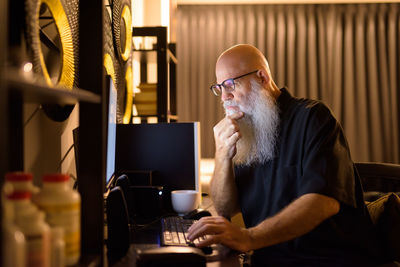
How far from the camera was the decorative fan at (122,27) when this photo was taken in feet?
6.60

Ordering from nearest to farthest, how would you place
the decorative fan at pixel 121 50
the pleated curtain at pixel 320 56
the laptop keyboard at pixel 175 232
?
1. the laptop keyboard at pixel 175 232
2. the decorative fan at pixel 121 50
3. the pleated curtain at pixel 320 56

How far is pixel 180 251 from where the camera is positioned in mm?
906

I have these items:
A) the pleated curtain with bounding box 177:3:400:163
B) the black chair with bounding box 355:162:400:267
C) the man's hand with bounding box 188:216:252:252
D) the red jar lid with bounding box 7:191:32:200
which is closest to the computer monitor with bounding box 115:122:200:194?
the man's hand with bounding box 188:216:252:252

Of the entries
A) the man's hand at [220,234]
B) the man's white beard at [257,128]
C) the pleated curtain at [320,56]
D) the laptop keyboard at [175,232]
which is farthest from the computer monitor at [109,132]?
the pleated curtain at [320,56]

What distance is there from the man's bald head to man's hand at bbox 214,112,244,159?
178mm

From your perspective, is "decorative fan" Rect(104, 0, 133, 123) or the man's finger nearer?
the man's finger

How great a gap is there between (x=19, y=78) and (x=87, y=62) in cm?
41

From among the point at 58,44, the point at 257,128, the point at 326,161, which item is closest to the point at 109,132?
the point at 58,44

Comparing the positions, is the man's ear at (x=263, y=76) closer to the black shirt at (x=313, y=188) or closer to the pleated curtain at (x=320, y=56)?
the black shirt at (x=313, y=188)

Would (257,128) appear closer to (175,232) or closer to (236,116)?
(236,116)

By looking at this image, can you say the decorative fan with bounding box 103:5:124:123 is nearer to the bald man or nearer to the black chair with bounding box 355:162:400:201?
the bald man

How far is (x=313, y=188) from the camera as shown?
1207 millimetres

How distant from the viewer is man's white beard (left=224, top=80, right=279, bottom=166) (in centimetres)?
150

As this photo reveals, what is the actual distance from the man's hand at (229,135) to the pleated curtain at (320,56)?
2155 millimetres
